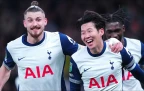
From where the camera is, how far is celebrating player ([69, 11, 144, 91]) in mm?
6945

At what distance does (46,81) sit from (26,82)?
247 mm

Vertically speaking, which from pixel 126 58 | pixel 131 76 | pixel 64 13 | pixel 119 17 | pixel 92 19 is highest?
pixel 92 19

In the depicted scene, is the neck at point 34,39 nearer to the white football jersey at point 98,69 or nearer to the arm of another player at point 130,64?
the white football jersey at point 98,69

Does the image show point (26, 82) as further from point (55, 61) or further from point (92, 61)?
point (92, 61)

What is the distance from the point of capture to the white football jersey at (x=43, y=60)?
7367mm

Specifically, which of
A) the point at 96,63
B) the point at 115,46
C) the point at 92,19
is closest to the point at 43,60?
the point at 96,63

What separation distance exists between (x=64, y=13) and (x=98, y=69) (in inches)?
274

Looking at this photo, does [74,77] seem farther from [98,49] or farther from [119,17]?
[119,17]

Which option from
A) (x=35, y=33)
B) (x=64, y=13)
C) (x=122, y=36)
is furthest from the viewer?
(x=64, y=13)

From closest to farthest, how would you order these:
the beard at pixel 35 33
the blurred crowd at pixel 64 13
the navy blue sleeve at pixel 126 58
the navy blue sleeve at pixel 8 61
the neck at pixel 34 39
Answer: the navy blue sleeve at pixel 126 58, the beard at pixel 35 33, the neck at pixel 34 39, the navy blue sleeve at pixel 8 61, the blurred crowd at pixel 64 13

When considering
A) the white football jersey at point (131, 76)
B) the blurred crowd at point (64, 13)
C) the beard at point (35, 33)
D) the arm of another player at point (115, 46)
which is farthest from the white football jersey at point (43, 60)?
the blurred crowd at point (64, 13)

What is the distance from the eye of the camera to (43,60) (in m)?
7.39

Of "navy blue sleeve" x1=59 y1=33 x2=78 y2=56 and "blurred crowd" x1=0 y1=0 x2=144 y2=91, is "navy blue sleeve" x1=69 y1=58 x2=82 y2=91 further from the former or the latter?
"blurred crowd" x1=0 y1=0 x2=144 y2=91

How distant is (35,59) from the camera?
7410 millimetres
